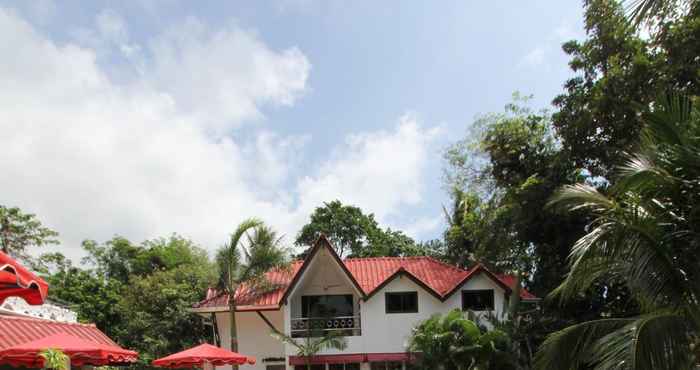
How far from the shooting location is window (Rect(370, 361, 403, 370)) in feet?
66.5

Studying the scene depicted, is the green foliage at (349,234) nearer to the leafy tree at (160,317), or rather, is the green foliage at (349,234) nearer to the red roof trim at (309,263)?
the leafy tree at (160,317)

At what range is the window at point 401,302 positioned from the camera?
20.5 meters

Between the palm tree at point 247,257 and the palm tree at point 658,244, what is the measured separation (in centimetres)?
1355

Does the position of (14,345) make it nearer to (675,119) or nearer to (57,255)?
(675,119)

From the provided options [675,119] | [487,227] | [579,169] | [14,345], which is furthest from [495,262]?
[14,345]

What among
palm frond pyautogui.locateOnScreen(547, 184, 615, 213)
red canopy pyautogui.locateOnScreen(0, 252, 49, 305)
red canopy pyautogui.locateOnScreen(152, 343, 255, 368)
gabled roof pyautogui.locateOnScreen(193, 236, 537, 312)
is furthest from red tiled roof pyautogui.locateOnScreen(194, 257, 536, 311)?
red canopy pyautogui.locateOnScreen(0, 252, 49, 305)

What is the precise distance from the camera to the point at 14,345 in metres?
A: 8.71

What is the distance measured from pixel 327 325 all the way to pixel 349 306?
1297 mm

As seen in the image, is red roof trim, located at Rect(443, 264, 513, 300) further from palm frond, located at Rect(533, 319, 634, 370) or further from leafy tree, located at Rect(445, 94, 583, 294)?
palm frond, located at Rect(533, 319, 634, 370)

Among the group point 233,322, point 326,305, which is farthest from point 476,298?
point 233,322

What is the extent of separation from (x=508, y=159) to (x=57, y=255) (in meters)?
23.1

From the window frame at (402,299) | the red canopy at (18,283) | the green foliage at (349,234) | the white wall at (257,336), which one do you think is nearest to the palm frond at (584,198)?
the red canopy at (18,283)

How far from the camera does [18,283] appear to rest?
176 inches

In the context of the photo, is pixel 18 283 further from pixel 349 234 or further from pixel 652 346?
pixel 349 234
